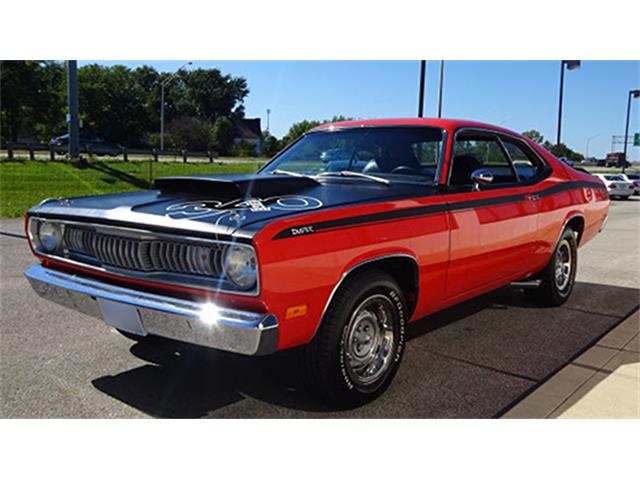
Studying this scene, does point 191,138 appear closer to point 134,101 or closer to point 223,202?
point 134,101

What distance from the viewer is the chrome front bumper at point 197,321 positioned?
2.79m

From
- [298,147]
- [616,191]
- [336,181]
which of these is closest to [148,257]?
[336,181]

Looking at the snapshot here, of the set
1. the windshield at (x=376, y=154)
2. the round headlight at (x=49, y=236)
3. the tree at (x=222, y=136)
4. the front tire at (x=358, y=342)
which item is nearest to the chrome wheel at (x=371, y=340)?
the front tire at (x=358, y=342)

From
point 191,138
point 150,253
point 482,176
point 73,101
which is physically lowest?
point 150,253

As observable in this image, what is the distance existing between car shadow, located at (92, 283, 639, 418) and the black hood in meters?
0.85

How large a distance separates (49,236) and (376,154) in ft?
7.63

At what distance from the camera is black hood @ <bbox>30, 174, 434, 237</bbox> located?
306cm

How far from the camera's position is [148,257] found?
10.8 feet

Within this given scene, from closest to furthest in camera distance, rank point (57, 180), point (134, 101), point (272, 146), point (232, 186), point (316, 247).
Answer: point (316, 247) < point (232, 186) < point (57, 180) < point (272, 146) < point (134, 101)

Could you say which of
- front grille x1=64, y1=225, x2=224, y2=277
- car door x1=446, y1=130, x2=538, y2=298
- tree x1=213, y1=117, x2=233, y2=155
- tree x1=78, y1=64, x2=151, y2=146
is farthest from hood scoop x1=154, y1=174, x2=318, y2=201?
tree x1=78, y1=64, x2=151, y2=146

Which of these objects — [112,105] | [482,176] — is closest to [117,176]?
[482,176]

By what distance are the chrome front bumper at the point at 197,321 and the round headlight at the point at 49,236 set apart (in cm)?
64

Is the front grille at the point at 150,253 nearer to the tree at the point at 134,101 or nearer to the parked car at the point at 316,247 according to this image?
the parked car at the point at 316,247

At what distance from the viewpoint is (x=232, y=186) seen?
3.57m
